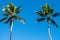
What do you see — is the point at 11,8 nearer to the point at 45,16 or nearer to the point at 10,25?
the point at 10,25

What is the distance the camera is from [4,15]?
62500 millimetres

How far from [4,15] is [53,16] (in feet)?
42.0

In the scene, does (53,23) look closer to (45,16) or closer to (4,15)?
(45,16)

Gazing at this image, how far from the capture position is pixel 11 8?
6294cm

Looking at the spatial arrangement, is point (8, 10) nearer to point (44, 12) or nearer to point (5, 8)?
point (5, 8)

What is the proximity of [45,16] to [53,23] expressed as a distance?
2880 mm

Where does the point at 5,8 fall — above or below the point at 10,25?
above

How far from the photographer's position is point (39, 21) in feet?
218

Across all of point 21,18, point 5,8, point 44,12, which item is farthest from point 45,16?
point 5,8

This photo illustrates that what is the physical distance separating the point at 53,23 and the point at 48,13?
2.96 m

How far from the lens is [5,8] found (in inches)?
2498

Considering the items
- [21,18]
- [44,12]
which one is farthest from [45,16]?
Result: [21,18]

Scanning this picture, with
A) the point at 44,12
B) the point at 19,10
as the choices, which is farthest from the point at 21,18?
the point at 44,12

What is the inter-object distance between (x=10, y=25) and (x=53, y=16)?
11.5 metres
